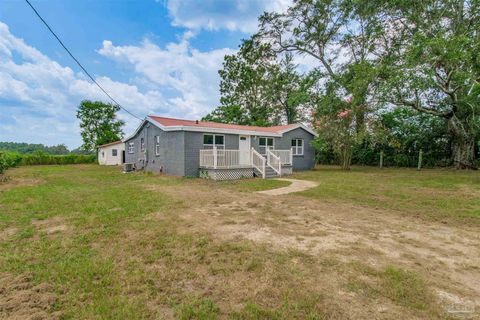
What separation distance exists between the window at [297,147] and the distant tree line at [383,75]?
42.0 inches

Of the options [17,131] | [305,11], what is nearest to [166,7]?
[305,11]

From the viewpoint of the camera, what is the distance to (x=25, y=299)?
7.68 ft

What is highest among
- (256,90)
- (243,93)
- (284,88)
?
(256,90)

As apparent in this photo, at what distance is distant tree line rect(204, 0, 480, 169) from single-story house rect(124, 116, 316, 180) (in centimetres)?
332

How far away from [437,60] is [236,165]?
9723mm

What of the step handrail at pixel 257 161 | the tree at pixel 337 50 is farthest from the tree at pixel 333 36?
Answer: the step handrail at pixel 257 161

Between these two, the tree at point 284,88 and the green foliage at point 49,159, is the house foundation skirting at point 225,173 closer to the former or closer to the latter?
the tree at point 284,88

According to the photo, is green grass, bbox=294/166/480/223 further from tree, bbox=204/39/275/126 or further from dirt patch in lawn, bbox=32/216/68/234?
tree, bbox=204/39/275/126

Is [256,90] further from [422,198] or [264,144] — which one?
[422,198]

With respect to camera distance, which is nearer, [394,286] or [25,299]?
[25,299]

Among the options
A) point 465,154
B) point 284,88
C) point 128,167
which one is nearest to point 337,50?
point 284,88

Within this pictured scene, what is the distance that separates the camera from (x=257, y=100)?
28.8 meters

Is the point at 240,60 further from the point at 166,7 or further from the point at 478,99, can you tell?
the point at 478,99

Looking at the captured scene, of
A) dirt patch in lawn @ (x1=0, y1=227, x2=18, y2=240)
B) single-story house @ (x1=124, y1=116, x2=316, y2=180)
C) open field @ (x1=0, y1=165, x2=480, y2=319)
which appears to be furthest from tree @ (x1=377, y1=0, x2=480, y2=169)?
dirt patch in lawn @ (x1=0, y1=227, x2=18, y2=240)
